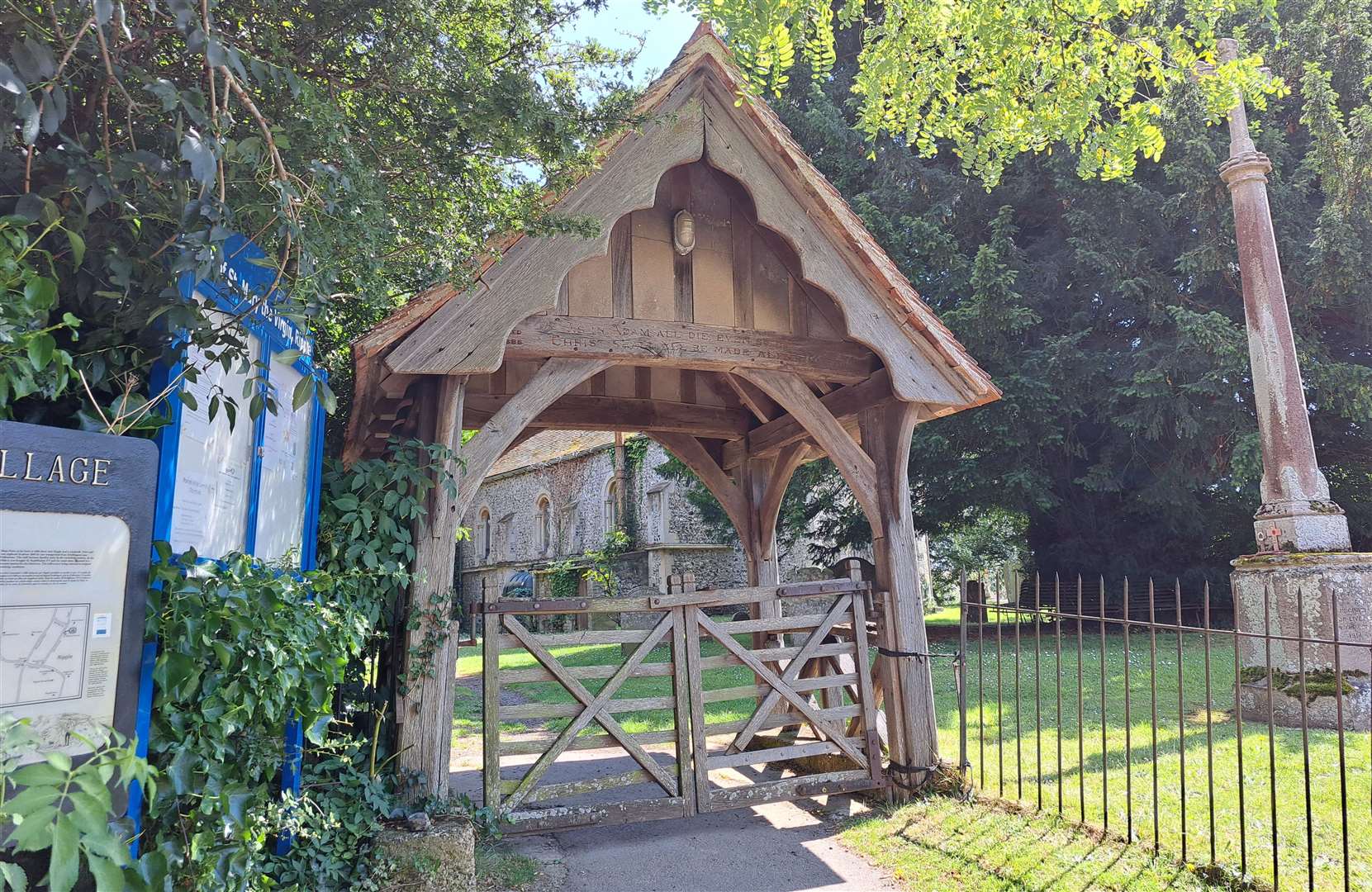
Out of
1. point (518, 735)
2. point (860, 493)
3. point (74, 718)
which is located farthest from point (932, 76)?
point (518, 735)

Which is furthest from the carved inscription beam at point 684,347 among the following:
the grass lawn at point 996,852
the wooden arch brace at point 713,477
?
the grass lawn at point 996,852

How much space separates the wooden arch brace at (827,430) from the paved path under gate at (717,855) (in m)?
2.08

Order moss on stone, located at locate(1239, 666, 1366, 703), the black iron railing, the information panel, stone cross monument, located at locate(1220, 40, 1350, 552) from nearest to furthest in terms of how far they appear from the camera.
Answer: the information panel
the black iron railing
moss on stone, located at locate(1239, 666, 1366, 703)
stone cross monument, located at locate(1220, 40, 1350, 552)

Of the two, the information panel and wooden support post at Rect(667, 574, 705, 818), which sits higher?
the information panel

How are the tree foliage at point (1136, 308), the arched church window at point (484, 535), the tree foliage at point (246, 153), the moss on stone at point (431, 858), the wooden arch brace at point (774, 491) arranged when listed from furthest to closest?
the arched church window at point (484, 535) → the tree foliage at point (1136, 308) → the wooden arch brace at point (774, 491) → the moss on stone at point (431, 858) → the tree foliage at point (246, 153)

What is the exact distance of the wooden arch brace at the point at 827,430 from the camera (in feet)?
19.1

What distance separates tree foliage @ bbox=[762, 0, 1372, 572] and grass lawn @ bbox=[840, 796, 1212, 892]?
30.8ft

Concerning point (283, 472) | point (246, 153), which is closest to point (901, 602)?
point (283, 472)

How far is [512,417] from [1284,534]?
24.2ft

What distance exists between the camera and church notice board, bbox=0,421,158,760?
2.01 m

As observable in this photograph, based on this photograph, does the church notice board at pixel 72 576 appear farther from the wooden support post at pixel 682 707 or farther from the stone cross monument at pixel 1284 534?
the stone cross monument at pixel 1284 534

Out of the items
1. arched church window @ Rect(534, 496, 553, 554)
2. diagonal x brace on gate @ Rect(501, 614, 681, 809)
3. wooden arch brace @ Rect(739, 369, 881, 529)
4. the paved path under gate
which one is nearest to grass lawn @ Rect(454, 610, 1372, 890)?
the paved path under gate

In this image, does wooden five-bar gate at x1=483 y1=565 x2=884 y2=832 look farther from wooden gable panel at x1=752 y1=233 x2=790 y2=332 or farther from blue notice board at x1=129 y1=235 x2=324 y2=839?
wooden gable panel at x1=752 y1=233 x2=790 y2=332

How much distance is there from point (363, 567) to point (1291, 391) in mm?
8665
